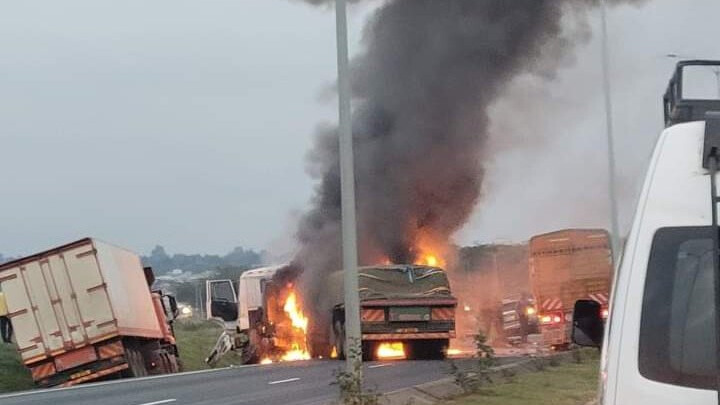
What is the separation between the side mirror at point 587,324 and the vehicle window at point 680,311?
1.17 m

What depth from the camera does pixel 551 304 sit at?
31844 mm

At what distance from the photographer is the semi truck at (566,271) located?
3186 centimetres

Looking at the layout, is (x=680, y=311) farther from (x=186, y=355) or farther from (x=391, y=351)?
(x=186, y=355)

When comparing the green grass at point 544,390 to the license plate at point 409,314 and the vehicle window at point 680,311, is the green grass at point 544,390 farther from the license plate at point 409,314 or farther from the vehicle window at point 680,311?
the vehicle window at point 680,311

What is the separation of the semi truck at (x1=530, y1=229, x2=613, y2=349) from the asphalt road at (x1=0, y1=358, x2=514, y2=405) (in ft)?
24.7

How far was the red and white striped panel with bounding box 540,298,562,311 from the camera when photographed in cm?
3166

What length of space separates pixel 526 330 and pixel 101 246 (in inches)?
658

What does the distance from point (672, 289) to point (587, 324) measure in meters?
1.38

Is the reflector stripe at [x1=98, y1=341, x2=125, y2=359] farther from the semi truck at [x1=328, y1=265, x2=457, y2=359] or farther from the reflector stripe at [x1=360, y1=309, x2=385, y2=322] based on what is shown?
the reflector stripe at [x1=360, y1=309, x2=385, y2=322]

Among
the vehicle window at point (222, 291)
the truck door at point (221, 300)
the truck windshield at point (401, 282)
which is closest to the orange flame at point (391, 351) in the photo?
the truck windshield at point (401, 282)

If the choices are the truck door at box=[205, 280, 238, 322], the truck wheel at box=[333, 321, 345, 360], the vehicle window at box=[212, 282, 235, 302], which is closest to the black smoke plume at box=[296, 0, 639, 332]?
the truck wheel at box=[333, 321, 345, 360]

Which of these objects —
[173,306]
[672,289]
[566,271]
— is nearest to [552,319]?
[566,271]

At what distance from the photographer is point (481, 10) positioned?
29391mm

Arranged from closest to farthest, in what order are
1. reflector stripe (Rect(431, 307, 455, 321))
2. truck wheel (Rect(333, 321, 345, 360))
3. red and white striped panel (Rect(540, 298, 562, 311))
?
reflector stripe (Rect(431, 307, 455, 321)), truck wheel (Rect(333, 321, 345, 360)), red and white striped panel (Rect(540, 298, 562, 311))
